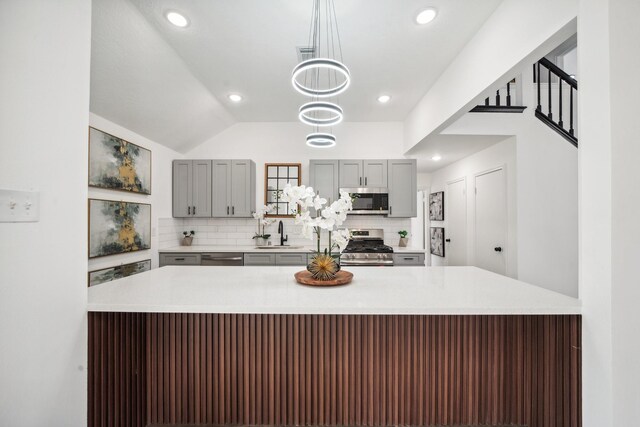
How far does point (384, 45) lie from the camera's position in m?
2.54

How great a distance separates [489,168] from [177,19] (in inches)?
156

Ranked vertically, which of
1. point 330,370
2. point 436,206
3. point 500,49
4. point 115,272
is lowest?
point 330,370

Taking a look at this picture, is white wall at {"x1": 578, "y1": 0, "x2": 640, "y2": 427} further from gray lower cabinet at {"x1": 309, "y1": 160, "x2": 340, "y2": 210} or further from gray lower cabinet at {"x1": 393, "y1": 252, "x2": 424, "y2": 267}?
gray lower cabinet at {"x1": 309, "y1": 160, "x2": 340, "y2": 210}

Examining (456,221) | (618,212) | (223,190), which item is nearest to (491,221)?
(456,221)

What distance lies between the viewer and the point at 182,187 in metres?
4.33

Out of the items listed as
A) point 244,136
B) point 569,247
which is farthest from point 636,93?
point 244,136

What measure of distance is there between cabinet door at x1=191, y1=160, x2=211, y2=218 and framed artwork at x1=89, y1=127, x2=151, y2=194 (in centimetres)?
71

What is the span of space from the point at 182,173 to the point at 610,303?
4.68m

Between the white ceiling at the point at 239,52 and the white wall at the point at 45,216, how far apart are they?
119 centimetres

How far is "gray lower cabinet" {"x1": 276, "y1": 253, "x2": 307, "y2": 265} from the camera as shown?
3.91 m

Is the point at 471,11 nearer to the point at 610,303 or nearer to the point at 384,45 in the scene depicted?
the point at 384,45

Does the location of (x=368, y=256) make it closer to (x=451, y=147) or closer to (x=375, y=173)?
(x=375, y=173)

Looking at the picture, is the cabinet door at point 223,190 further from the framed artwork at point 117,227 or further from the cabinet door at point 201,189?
the framed artwork at point 117,227

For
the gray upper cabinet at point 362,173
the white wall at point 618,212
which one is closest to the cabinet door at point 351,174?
the gray upper cabinet at point 362,173
